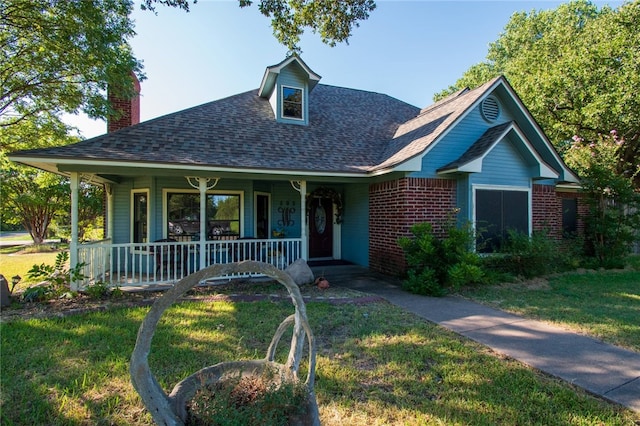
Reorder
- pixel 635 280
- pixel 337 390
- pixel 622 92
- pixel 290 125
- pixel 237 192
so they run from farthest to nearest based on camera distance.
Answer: pixel 622 92
pixel 290 125
pixel 237 192
pixel 635 280
pixel 337 390

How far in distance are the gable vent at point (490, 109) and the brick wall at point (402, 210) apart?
2362 mm

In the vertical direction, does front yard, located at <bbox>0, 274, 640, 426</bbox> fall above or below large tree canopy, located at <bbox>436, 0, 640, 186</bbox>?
below

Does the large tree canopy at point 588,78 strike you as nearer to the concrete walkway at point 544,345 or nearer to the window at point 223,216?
the concrete walkway at point 544,345

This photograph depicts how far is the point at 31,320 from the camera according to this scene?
5.38m

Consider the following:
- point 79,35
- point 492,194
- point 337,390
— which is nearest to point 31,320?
point 337,390

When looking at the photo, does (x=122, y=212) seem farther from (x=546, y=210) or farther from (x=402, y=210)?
(x=546, y=210)

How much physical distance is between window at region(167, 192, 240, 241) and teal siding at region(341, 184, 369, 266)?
12.1 feet

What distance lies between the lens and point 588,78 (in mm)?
15180

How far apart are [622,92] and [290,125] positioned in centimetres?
1425

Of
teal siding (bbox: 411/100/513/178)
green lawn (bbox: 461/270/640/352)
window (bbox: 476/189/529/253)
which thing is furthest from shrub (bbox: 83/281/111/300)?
window (bbox: 476/189/529/253)

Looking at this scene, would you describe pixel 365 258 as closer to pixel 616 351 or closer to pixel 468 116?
pixel 468 116

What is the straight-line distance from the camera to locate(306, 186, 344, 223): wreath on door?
11.2 m

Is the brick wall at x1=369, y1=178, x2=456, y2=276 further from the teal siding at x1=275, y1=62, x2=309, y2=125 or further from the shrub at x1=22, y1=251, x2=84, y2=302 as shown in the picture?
the shrub at x1=22, y1=251, x2=84, y2=302

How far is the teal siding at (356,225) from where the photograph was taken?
34.0 feet
